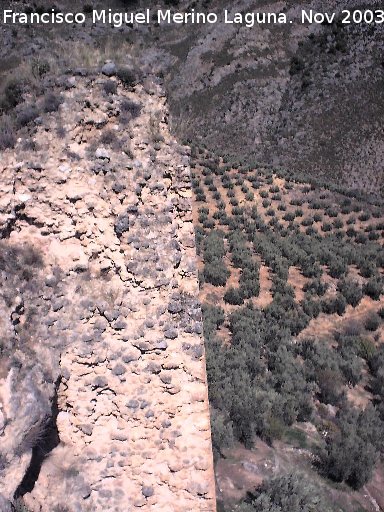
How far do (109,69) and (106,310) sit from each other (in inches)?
117

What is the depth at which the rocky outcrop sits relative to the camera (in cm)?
466

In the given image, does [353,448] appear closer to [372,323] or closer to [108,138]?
[372,323]

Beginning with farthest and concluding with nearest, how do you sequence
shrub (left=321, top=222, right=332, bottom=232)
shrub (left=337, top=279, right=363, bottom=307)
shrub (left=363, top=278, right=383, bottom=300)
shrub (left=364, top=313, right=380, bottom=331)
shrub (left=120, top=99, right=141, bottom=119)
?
shrub (left=321, top=222, right=332, bottom=232) < shrub (left=363, top=278, right=383, bottom=300) < shrub (left=337, top=279, right=363, bottom=307) < shrub (left=364, top=313, right=380, bottom=331) < shrub (left=120, top=99, right=141, bottom=119)

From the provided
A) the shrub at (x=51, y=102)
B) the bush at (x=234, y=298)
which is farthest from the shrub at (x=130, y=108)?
the bush at (x=234, y=298)

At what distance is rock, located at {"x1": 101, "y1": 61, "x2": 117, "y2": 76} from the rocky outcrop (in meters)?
0.10

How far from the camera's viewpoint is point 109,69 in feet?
17.8

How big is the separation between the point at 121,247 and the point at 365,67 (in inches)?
1810

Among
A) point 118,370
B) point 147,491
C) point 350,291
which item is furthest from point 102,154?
point 350,291

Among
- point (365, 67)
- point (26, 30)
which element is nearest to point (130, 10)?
point (26, 30)

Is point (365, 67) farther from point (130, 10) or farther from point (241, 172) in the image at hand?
point (130, 10)

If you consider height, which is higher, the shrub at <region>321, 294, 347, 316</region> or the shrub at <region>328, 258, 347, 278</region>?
the shrub at <region>328, 258, 347, 278</region>

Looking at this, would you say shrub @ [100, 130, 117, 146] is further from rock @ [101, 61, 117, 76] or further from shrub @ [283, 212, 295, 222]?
shrub @ [283, 212, 295, 222]

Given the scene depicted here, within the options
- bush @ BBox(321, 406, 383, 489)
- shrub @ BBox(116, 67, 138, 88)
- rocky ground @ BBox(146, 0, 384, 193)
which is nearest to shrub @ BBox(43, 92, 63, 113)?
shrub @ BBox(116, 67, 138, 88)

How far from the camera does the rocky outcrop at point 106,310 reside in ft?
15.3
